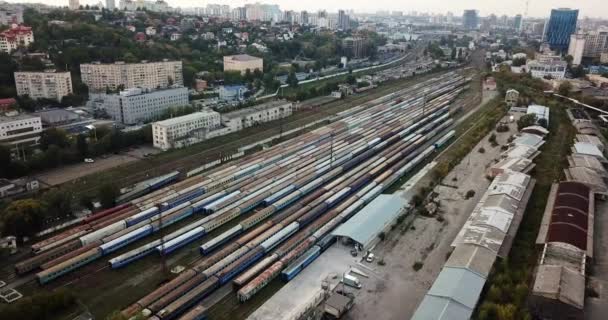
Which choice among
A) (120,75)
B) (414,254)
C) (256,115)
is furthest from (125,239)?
(120,75)

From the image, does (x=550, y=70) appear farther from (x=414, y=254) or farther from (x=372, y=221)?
(x=414, y=254)

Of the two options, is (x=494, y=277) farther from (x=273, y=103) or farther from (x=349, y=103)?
(x=349, y=103)

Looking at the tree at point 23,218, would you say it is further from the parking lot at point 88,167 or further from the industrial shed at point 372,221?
the industrial shed at point 372,221

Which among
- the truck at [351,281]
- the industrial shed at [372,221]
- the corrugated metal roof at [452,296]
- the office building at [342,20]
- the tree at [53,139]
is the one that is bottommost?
the truck at [351,281]

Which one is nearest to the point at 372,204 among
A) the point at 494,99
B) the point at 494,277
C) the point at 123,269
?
the point at 494,277

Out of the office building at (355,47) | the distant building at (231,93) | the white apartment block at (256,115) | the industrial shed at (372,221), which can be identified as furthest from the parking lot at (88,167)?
the office building at (355,47)

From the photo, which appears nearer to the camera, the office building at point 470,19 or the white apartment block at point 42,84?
the white apartment block at point 42,84
